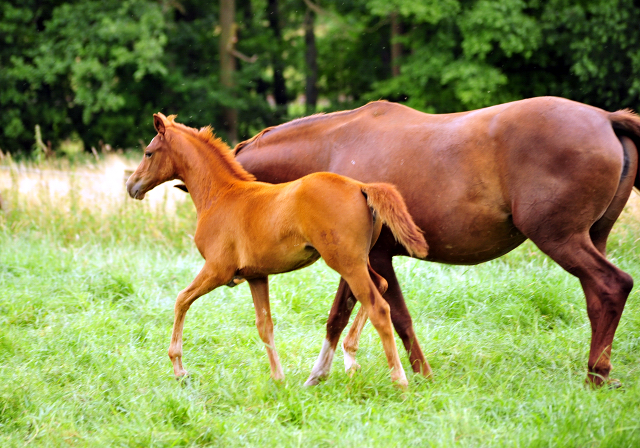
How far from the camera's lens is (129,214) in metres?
8.03

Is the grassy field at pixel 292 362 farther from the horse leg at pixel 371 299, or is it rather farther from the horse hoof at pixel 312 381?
the horse leg at pixel 371 299

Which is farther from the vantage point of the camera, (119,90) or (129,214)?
(119,90)

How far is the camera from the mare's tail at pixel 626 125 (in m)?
3.51

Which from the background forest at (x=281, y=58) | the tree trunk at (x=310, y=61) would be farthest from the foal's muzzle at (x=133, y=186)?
the tree trunk at (x=310, y=61)

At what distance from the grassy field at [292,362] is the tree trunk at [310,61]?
15.2 metres

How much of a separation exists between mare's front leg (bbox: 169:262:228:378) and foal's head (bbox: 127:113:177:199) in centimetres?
76

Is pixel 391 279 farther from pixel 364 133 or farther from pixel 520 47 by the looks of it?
pixel 520 47

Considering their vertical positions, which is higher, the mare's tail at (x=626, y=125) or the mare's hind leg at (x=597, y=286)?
the mare's tail at (x=626, y=125)

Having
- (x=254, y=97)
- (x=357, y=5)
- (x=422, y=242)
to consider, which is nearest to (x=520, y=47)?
(x=357, y=5)

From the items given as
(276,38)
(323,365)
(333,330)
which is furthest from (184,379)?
(276,38)

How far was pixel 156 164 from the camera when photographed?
407 cm

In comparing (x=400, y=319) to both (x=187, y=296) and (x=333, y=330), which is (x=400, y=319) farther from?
(x=187, y=296)

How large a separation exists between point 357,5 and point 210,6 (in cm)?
565

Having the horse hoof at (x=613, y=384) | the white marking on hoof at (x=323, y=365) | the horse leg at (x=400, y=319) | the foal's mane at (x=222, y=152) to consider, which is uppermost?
the foal's mane at (x=222, y=152)
